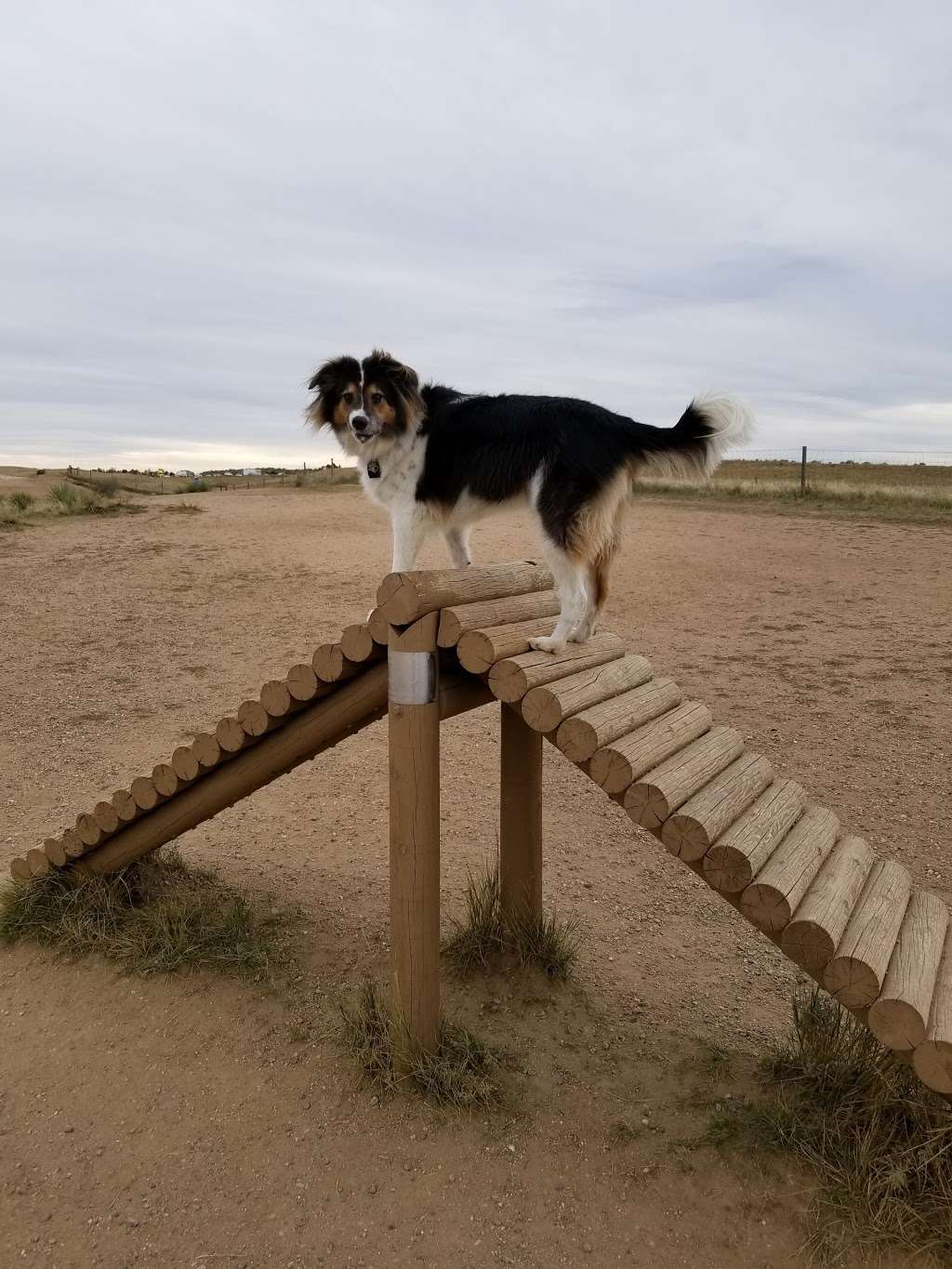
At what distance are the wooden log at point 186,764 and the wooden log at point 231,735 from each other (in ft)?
0.65

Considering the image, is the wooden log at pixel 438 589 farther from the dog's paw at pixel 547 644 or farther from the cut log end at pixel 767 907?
the cut log end at pixel 767 907

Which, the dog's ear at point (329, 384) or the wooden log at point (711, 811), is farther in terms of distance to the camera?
the dog's ear at point (329, 384)

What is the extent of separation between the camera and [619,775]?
9.72 ft

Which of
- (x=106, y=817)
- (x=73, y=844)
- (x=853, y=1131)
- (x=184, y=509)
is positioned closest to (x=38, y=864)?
(x=73, y=844)

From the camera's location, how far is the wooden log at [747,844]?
111 inches

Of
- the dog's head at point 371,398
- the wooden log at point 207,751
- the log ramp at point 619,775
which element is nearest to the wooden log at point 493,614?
the log ramp at point 619,775

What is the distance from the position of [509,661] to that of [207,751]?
1524mm

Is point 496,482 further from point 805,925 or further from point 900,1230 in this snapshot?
point 900,1230

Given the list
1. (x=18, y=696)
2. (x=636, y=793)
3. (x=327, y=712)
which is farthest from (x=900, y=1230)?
(x=18, y=696)

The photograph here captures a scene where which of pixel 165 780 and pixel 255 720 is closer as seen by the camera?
pixel 255 720

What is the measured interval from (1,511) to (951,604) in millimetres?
18953

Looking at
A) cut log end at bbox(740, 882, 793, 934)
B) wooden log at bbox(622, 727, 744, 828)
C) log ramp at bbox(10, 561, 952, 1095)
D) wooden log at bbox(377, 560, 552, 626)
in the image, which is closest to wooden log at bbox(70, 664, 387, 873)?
log ramp at bbox(10, 561, 952, 1095)

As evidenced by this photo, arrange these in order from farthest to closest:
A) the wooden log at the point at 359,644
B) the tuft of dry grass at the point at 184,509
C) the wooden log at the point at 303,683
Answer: the tuft of dry grass at the point at 184,509
the wooden log at the point at 303,683
the wooden log at the point at 359,644

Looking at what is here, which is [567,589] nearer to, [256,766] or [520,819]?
[520,819]
